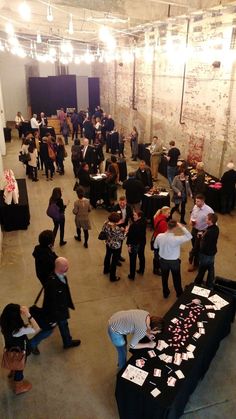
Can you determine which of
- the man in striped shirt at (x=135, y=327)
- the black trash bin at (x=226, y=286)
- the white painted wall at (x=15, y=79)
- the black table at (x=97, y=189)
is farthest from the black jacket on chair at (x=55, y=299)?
the white painted wall at (x=15, y=79)

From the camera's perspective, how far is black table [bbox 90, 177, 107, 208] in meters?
8.71

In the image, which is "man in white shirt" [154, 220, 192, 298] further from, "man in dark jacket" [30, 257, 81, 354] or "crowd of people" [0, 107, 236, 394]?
"man in dark jacket" [30, 257, 81, 354]

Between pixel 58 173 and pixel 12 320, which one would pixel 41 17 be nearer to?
pixel 58 173

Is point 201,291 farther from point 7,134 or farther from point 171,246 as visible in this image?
point 7,134

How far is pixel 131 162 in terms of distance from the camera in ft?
43.1

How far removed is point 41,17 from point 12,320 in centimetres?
1065

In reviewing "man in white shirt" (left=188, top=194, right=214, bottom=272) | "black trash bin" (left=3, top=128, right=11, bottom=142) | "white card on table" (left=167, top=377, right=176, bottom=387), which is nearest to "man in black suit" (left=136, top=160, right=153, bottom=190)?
"man in white shirt" (left=188, top=194, right=214, bottom=272)

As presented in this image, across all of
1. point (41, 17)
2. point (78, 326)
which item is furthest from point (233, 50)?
point (78, 326)

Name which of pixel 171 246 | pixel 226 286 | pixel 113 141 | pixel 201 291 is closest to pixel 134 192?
pixel 171 246

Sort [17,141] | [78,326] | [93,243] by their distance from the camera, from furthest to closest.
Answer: [17,141]
[93,243]
[78,326]

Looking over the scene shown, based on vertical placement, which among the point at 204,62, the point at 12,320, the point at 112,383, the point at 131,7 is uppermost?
the point at 131,7

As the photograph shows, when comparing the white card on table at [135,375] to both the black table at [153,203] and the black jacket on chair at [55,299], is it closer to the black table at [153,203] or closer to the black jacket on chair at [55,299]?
the black jacket on chair at [55,299]

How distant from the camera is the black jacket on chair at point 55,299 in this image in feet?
12.5

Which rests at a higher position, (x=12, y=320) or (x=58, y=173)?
(x=12, y=320)
